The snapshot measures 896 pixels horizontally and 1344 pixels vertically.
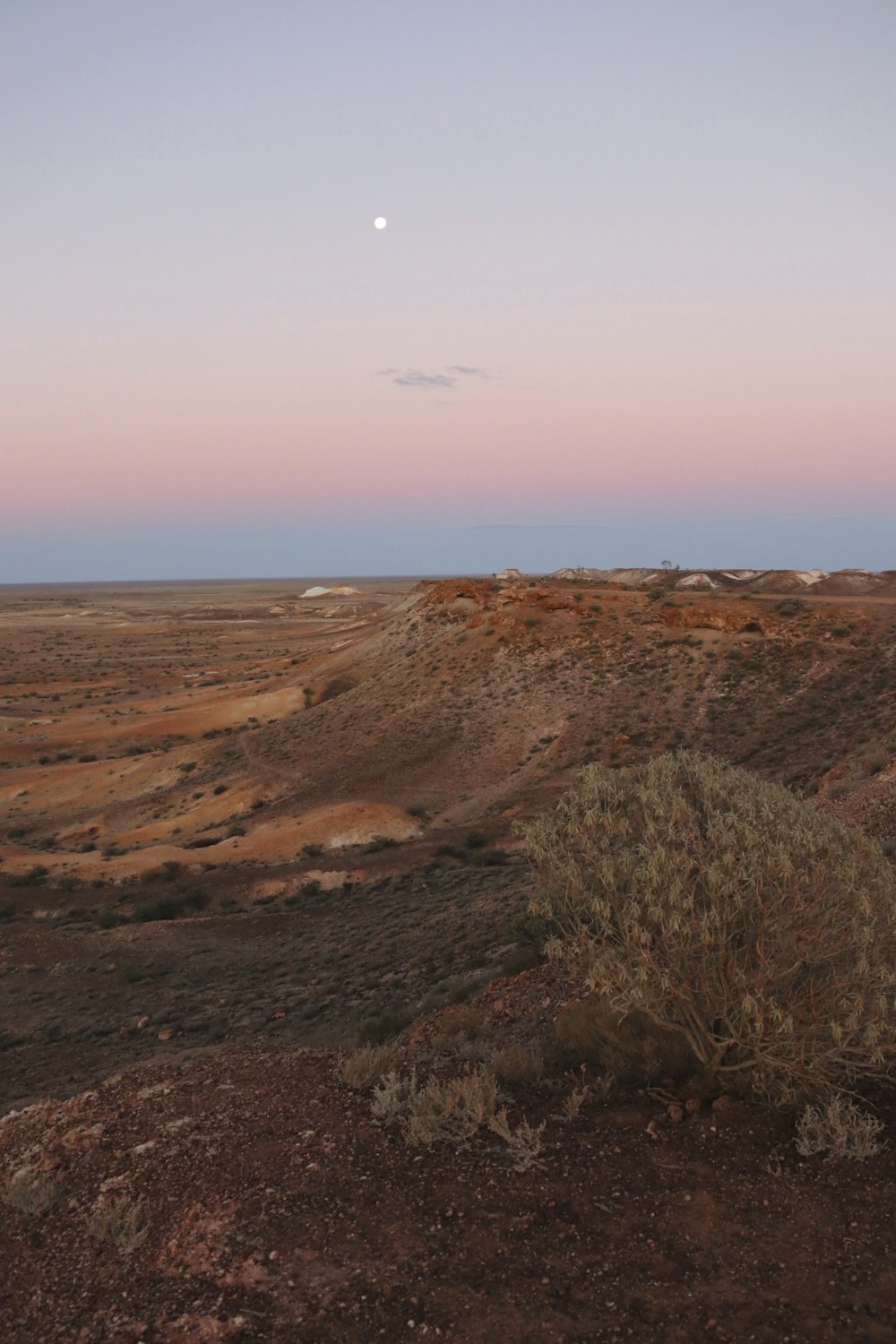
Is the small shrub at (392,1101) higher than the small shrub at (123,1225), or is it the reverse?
the small shrub at (392,1101)

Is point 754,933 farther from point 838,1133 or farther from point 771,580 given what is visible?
point 771,580

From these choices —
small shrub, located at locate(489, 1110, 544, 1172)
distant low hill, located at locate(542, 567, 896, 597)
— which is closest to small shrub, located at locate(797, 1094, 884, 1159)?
small shrub, located at locate(489, 1110, 544, 1172)

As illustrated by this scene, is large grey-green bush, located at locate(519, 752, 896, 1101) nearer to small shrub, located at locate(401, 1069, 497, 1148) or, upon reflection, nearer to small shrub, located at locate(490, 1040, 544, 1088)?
small shrub, located at locate(401, 1069, 497, 1148)

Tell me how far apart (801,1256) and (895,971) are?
2.11m

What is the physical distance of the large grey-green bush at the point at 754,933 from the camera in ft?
19.4

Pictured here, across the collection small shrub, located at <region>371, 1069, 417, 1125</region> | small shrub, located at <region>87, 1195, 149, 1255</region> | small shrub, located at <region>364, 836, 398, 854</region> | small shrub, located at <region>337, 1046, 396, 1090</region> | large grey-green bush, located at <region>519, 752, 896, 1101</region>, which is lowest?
small shrub, located at <region>364, 836, 398, 854</region>

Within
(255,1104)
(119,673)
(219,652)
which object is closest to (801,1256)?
(255,1104)

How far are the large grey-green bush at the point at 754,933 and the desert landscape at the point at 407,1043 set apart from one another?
71cm

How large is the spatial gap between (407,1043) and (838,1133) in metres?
4.99

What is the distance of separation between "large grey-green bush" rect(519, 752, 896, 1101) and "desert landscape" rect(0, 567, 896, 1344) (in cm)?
71

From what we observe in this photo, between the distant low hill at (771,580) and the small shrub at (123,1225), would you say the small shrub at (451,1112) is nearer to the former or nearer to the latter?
the small shrub at (123,1225)

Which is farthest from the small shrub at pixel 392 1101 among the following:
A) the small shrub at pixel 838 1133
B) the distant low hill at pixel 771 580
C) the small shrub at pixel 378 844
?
the distant low hill at pixel 771 580

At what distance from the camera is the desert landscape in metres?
5.16

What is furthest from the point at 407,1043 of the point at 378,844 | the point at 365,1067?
the point at 378,844
